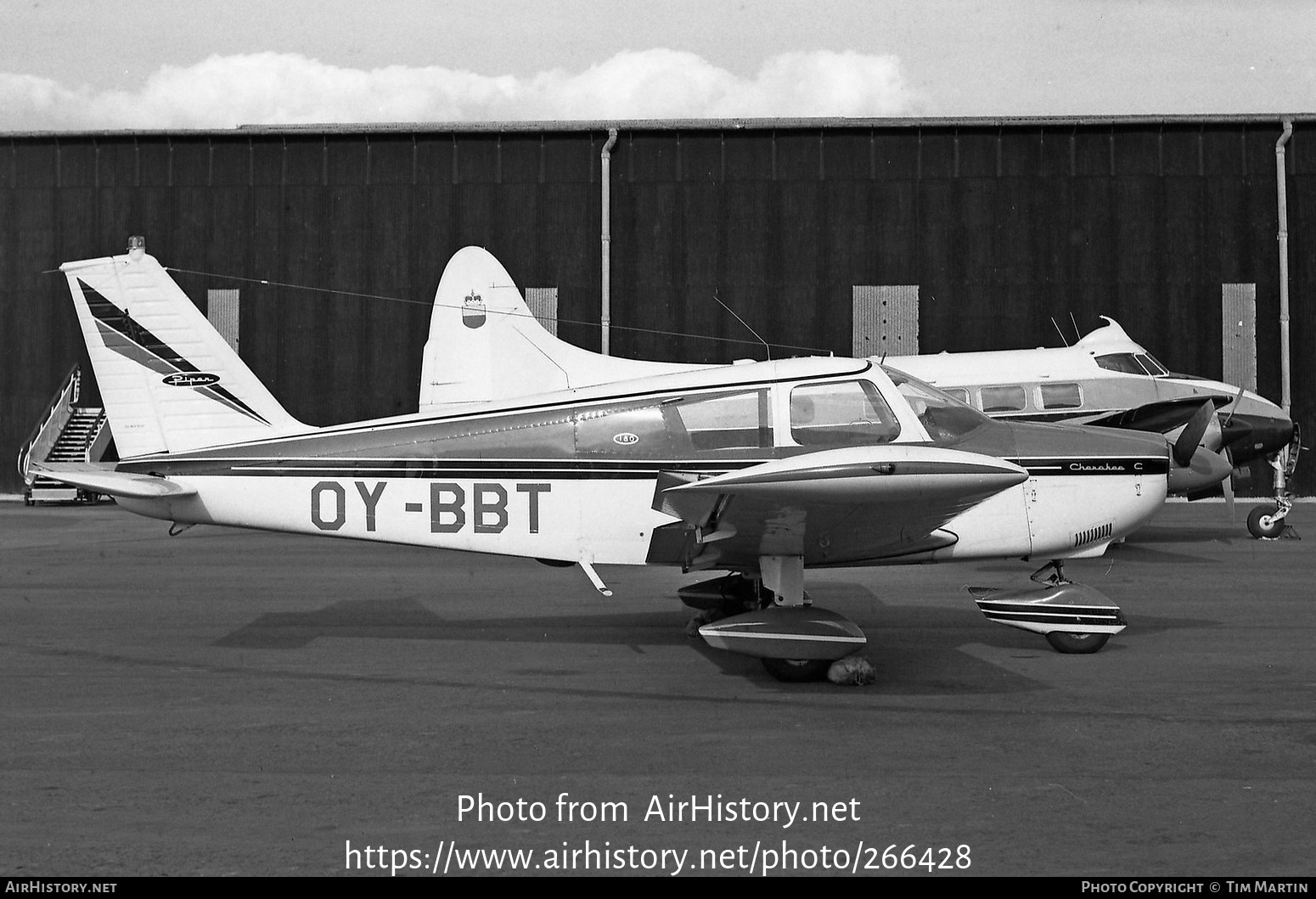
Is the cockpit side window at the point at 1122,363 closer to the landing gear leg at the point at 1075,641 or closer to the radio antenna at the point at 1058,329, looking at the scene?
the landing gear leg at the point at 1075,641

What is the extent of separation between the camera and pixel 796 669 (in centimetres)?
761

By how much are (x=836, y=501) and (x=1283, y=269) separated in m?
23.2

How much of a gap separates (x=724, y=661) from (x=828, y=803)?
10.6ft

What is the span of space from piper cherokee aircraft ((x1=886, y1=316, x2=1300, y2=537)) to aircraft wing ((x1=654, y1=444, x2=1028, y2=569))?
27.4ft

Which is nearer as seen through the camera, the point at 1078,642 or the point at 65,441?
the point at 1078,642

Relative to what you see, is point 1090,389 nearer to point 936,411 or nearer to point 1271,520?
point 1271,520

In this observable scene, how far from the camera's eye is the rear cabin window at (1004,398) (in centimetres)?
1576

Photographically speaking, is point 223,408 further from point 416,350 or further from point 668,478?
point 416,350

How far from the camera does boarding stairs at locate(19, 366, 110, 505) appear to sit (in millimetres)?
26047

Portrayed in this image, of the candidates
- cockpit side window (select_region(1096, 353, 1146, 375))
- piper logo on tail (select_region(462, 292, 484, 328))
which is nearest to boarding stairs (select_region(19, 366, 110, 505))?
piper logo on tail (select_region(462, 292, 484, 328))

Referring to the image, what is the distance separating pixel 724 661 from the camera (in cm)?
834

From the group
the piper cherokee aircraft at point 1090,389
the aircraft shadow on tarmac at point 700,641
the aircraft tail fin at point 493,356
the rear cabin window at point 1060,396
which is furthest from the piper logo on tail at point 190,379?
the rear cabin window at point 1060,396

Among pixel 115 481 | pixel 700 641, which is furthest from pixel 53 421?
pixel 700 641
